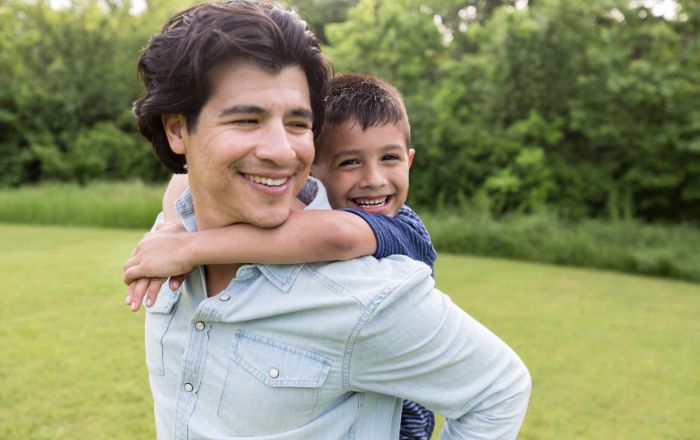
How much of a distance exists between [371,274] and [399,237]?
0.17 m

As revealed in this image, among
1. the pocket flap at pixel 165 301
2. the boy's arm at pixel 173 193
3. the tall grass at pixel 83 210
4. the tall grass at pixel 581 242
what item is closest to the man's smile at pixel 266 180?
the pocket flap at pixel 165 301

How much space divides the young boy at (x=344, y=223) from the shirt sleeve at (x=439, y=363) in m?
0.16

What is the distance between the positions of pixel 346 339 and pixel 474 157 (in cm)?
1618

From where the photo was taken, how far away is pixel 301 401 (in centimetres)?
126

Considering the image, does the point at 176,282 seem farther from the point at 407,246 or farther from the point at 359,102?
the point at 359,102

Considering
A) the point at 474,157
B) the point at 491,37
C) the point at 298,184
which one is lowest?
the point at 474,157

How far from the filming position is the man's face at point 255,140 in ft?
4.26

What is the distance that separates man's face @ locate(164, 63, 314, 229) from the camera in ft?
4.26

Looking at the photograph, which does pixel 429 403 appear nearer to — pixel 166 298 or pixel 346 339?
pixel 346 339

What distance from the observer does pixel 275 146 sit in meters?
1.31

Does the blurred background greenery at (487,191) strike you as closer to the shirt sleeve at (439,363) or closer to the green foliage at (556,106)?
the green foliage at (556,106)

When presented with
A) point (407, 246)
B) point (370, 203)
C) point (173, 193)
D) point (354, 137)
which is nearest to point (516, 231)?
point (370, 203)

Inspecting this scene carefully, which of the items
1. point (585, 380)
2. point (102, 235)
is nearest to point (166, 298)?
point (585, 380)

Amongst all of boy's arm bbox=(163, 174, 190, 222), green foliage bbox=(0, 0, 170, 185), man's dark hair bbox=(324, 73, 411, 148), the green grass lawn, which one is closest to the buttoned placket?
boy's arm bbox=(163, 174, 190, 222)
